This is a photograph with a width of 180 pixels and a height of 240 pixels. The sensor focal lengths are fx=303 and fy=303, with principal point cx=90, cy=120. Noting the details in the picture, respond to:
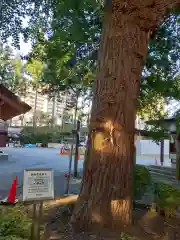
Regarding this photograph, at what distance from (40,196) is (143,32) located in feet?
11.8

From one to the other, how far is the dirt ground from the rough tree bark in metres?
0.25

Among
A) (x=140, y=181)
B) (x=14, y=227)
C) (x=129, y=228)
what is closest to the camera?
(x=14, y=227)

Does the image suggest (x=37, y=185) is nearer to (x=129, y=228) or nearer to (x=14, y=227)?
(x=14, y=227)

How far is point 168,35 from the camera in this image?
9.98m

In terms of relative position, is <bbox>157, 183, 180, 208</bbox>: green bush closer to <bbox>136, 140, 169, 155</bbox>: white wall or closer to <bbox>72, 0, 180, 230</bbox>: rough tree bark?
<bbox>72, 0, 180, 230</bbox>: rough tree bark

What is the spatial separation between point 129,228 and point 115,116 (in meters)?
2.03

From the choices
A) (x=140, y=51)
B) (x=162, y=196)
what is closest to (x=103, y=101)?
(x=140, y=51)

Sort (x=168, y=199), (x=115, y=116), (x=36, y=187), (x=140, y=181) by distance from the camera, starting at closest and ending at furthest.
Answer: (x=36, y=187) < (x=115, y=116) < (x=168, y=199) < (x=140, y=181)

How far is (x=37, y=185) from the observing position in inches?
182

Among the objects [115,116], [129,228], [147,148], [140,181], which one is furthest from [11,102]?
[147,148]

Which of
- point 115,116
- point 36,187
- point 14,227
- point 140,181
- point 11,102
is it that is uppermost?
point 11,102

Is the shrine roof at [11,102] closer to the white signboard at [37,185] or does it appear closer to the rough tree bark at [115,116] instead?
the rough tree bark at [115,116]

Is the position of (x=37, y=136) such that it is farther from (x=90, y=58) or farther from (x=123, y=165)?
(x=123, y=165)

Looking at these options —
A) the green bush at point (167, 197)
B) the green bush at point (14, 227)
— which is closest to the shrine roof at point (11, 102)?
the green bush at point (14, 227)
